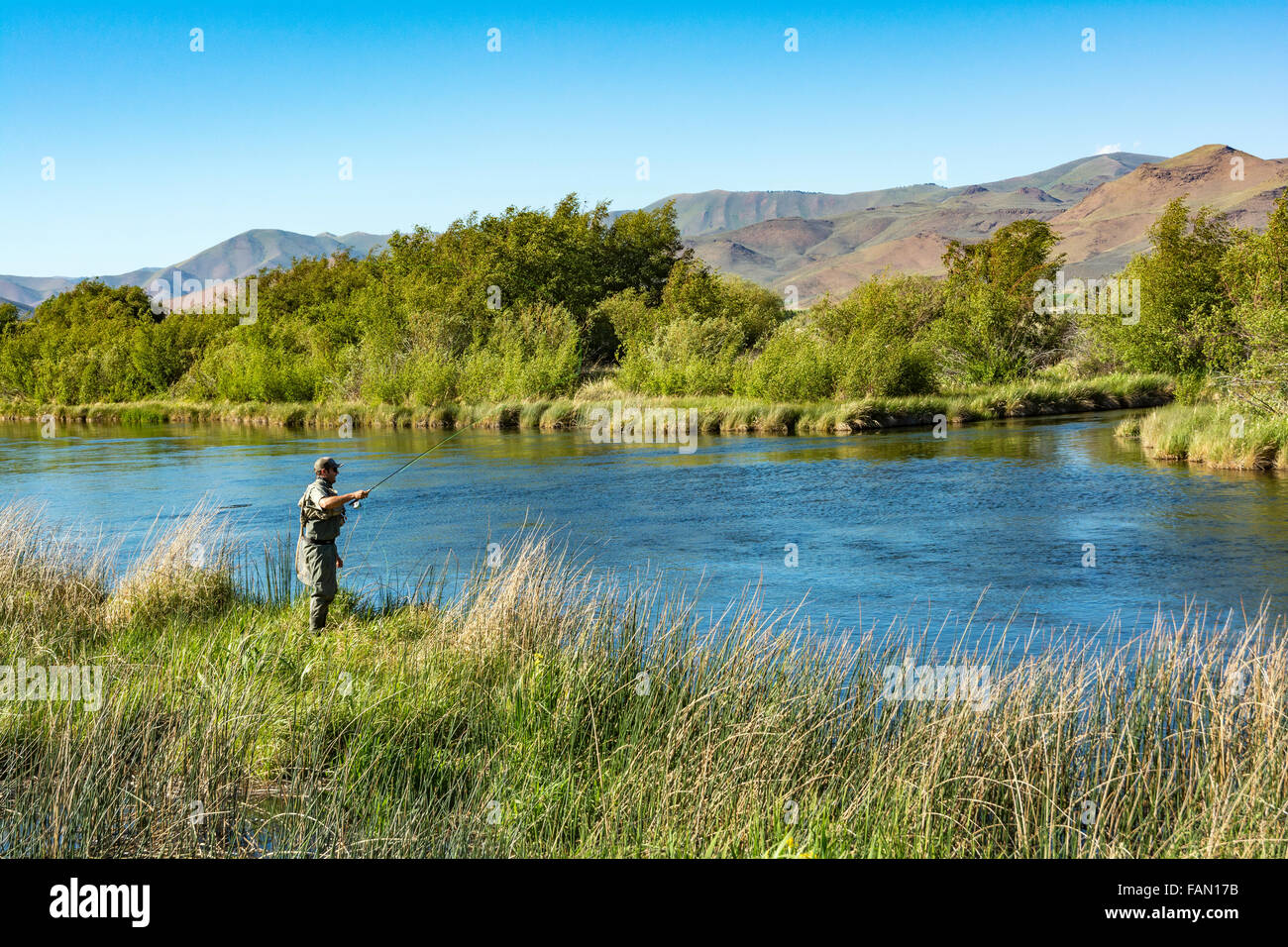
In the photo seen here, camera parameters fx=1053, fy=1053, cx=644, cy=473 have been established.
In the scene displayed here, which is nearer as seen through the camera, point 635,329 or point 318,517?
point 318,517

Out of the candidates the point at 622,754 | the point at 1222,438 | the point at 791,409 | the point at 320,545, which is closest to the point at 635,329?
the point at 791,409

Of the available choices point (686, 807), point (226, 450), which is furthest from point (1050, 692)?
point (226, 450)

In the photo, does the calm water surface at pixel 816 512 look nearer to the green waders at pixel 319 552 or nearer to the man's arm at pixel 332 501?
the green waders at pixel 319 552

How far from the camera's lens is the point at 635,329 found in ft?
200

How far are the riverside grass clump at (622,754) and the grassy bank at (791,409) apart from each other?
31418mm

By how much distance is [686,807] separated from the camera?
5617mm

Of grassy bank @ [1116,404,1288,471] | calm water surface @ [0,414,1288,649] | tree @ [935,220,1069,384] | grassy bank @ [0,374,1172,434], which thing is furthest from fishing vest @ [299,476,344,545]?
tree @ [935,220,1069,384]

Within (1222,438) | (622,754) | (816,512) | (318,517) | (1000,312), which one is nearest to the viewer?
(622,754)

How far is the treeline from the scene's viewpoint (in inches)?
1459

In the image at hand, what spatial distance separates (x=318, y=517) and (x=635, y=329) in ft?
→ 171

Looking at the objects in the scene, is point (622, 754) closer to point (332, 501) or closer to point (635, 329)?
point (332, 501)

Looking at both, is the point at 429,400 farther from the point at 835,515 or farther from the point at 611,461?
the point at 835,515

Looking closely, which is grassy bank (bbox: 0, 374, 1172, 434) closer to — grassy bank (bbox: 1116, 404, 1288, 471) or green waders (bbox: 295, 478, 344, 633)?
grassy bank (bbox: 1116, 404, 1288, 471)
